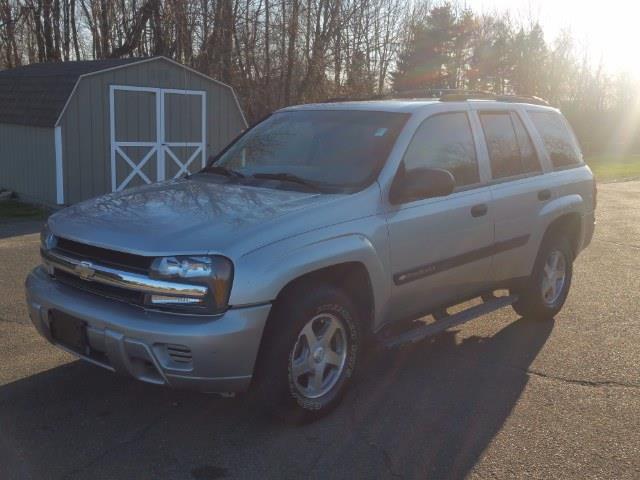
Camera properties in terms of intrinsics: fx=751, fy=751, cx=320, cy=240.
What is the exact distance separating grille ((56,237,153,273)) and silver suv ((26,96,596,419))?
0.01 m

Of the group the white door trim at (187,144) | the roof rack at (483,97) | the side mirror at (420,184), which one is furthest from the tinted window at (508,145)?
the white door trim at (187,144)

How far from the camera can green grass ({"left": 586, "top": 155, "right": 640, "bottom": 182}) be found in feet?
79.0

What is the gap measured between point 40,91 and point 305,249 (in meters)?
11.8

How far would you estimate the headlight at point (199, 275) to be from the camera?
377cm

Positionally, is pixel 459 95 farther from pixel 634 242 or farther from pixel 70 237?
pixel 634 242

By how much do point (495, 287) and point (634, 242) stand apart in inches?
242

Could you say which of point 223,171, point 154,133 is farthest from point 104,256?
point 154,133

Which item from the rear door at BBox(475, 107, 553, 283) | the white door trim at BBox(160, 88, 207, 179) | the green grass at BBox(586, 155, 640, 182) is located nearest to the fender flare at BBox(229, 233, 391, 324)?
the rear door at BBox(475, 107, 553, 283)

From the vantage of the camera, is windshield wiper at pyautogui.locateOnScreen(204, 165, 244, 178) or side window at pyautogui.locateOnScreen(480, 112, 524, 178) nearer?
windshield wiper at pyautogui.locateOnScreen(204, 165, 244, 178)

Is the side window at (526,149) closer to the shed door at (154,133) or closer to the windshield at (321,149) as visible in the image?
the windshield at (321,149)

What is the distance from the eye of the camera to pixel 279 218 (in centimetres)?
410

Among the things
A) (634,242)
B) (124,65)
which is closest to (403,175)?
(634,242)

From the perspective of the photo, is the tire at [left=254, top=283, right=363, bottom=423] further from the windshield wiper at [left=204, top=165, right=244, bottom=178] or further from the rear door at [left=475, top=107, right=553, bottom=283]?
the rear door at [left=475, top=107, right=553, bottom=283]

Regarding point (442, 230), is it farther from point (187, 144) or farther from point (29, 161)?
point (29, 161)
